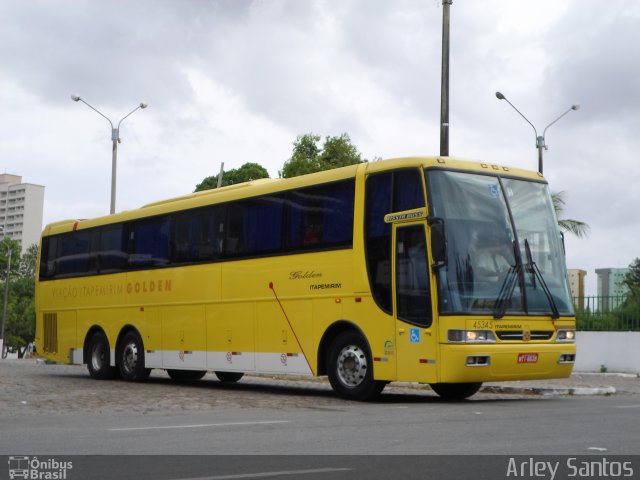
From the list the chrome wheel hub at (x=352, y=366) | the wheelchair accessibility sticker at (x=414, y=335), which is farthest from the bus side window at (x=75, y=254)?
the wheelchair accessibility sticker at (x=414, y=335)

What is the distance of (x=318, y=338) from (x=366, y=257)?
189 cm

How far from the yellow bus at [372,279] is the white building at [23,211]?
174 meters

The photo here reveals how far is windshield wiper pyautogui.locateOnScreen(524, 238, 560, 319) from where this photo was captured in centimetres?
1568

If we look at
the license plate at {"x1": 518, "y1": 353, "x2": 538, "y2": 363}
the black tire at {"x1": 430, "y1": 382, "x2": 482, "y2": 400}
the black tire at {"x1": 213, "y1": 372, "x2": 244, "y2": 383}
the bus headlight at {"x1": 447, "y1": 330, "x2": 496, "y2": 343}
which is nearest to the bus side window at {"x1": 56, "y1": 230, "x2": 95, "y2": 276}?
the black tire at {"x1": 213, "y1": 372, "x2": 244, "y2": 383}

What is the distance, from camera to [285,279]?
59.0 ft

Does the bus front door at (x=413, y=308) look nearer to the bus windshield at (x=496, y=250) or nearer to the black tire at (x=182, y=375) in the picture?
the bus windshield at (x=496, y=250)

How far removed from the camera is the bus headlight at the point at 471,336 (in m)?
14.7

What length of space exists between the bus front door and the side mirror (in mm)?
248

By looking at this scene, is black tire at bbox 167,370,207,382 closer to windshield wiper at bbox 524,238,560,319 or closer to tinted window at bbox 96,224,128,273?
tinted window at bbox 96,224,128,273

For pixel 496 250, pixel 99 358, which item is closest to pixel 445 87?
pixel 496 250

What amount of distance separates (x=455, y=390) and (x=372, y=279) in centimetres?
264
